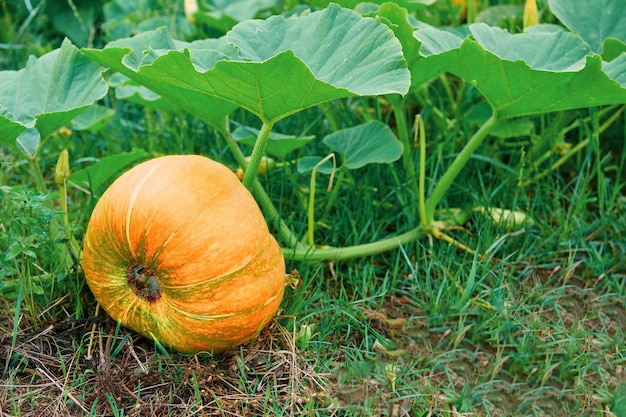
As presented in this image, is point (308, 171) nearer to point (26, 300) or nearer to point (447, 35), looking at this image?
point (447, 35)

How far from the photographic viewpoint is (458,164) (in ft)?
7.77

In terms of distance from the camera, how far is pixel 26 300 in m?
2.07

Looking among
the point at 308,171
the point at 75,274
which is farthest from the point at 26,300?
the point at 308,171

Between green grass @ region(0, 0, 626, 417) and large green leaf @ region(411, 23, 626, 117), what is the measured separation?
1.71 feet

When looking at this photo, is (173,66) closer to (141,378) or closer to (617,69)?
(141,378)

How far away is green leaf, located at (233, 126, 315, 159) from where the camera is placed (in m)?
2.40

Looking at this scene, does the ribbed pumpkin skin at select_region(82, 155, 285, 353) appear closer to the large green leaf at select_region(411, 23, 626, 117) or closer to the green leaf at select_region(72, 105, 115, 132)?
the large green leaf at select_region(411, 23, 626, 117)

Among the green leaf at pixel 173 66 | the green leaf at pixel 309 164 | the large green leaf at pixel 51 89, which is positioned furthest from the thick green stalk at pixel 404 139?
the large green leaf at pixel 51 89

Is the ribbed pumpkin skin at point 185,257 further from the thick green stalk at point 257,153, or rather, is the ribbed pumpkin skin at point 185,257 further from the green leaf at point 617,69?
the green leaf at point 617,69

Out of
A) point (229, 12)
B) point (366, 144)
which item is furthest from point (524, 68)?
point (229, 12)

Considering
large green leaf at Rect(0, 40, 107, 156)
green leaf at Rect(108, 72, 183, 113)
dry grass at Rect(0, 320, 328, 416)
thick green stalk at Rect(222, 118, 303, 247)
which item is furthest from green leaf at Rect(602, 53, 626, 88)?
large green leaf at Rect(0, 40, 107, 156)

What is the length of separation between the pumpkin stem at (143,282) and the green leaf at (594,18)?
5.21 feet

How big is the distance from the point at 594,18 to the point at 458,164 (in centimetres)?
74

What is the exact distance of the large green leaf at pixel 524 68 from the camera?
6.69 feet
